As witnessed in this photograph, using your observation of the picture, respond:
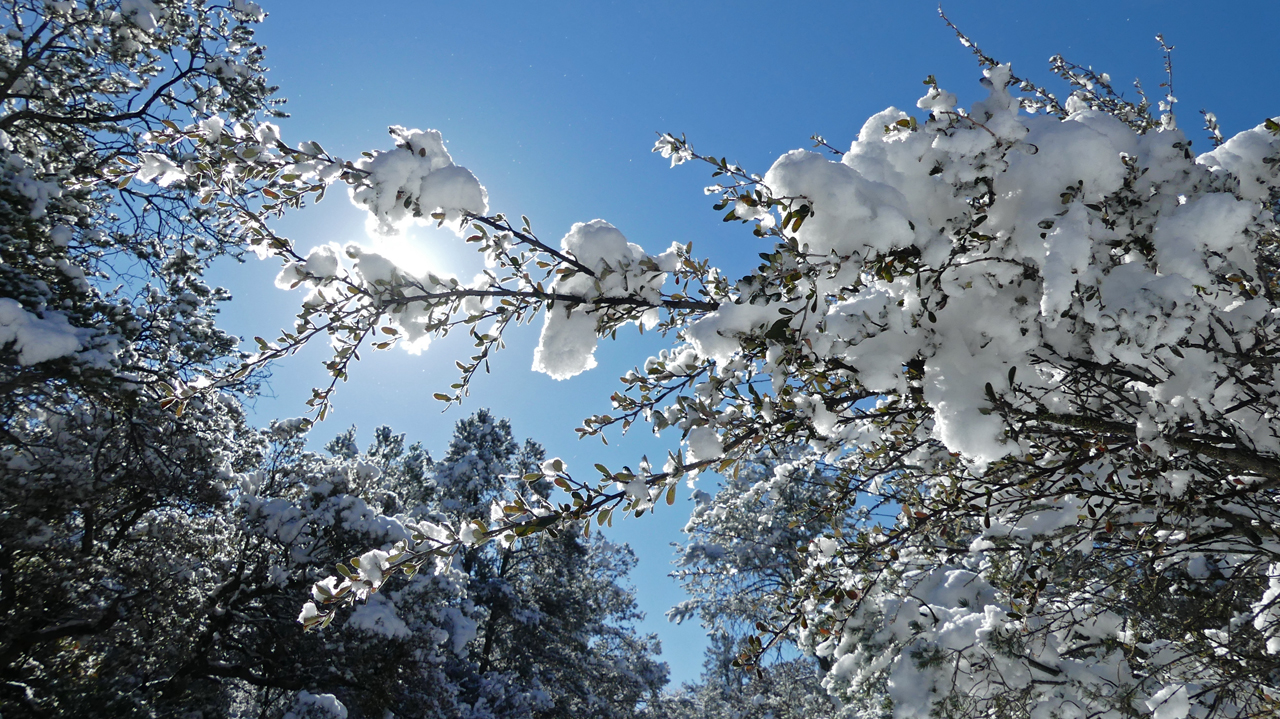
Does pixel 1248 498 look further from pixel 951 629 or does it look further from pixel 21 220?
pixel 21 220

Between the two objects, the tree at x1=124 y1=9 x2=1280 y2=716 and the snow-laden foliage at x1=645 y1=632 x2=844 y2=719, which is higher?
the snow-laden foliage at x1=645 y1=632 x2=844 y2=719

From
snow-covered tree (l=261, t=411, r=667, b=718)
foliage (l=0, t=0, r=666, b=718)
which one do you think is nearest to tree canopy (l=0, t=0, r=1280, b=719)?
snow-covered tree (l=261, t=411, r=667, b=718)

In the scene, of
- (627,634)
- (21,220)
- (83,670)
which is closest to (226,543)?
(83,670)

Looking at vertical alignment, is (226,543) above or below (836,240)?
above

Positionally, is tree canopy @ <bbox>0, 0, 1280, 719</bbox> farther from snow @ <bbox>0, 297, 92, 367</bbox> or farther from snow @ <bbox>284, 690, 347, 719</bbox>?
snow @ <bbox>284, 690, 347, 719</bbox>

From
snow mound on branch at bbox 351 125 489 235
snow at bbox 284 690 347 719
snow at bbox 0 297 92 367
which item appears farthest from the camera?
snow at bbox 284 690 347 719

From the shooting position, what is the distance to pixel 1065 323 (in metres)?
1.79

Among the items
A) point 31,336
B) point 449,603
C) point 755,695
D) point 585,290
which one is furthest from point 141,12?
point 755,695

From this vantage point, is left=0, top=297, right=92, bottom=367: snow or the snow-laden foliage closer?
left=0, top=297, right=92, bottom=367: snow

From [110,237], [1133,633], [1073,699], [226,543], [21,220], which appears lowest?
[1073,699]

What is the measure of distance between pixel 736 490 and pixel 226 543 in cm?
1113

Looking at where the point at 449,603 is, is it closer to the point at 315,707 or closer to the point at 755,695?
the point at 315,707

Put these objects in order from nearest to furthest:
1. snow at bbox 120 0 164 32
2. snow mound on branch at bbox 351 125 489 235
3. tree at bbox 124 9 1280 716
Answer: tree at bbox 124 9 1280 716 → snow mound on branch at bbox 351 125 489 235 → snow at bbox 120 0 164 32

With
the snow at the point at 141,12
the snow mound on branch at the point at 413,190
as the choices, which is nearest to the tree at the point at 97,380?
the snow at the point at 141,12
